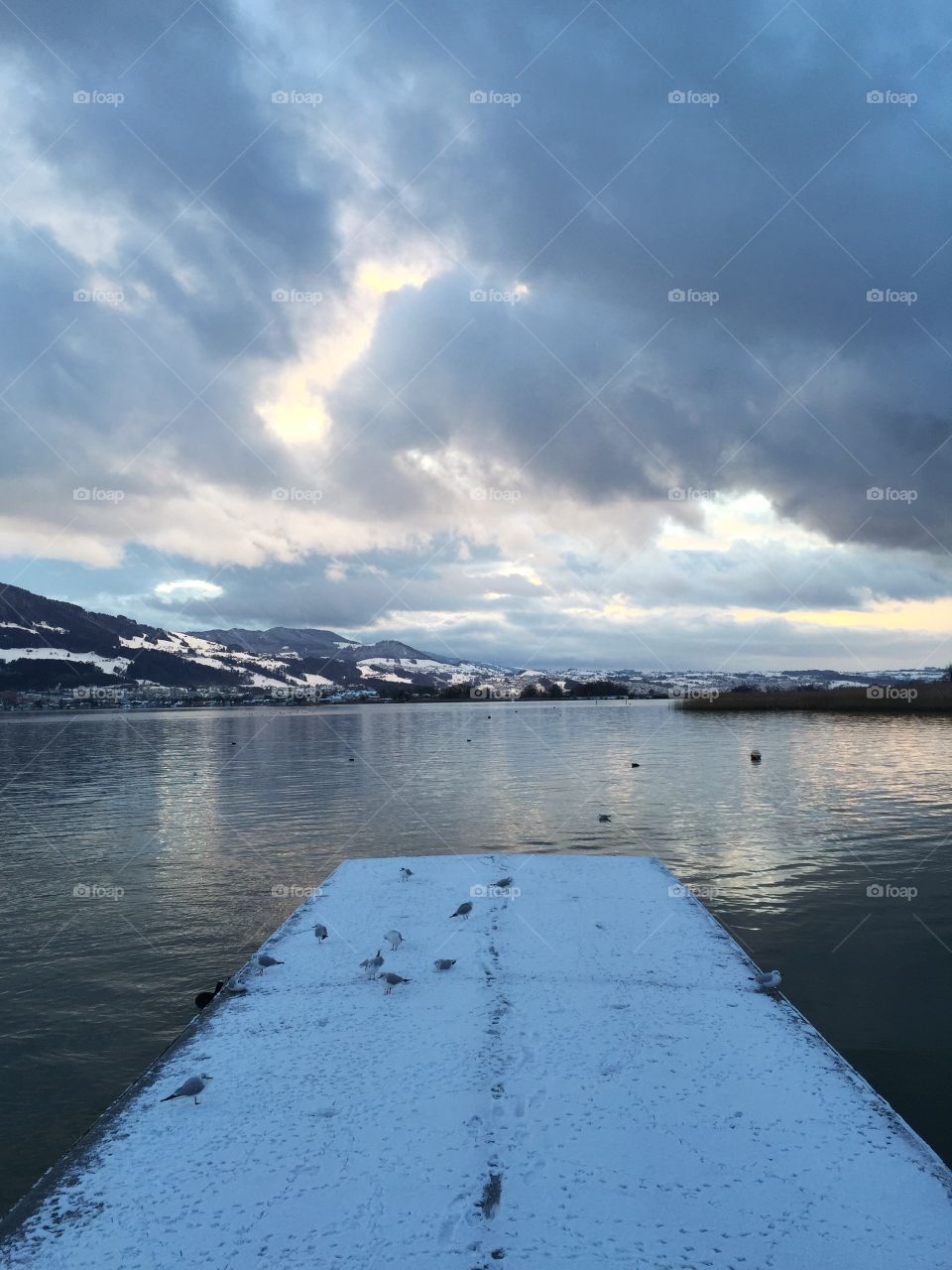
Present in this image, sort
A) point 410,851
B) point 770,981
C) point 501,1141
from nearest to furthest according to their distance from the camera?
point 501,1141, point 770,981, point 410,851

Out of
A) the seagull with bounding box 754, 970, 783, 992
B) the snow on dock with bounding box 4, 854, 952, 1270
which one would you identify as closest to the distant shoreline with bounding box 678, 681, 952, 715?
the seagull with bounding box 754, 970, 783, 992

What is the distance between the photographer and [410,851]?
27078 millimetres

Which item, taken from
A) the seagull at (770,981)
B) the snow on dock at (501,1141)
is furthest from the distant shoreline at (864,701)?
the snow on dock at (501,1141)

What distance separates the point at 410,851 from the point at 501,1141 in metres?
19.2

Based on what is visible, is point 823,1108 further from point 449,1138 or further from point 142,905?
point 142,905

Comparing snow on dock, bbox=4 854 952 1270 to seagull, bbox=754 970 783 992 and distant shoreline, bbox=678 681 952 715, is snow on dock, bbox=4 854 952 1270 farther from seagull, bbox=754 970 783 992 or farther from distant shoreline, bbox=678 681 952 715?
distant shoreline, bbox=678 681 952 715

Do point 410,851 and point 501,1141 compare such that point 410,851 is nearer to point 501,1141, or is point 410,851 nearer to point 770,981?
point 770,981

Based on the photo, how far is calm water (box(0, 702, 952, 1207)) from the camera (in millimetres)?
12367

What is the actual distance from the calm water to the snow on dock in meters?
2.05

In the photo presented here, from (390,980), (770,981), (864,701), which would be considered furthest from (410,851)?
(864,701)

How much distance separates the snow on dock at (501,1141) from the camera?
6.72 meters

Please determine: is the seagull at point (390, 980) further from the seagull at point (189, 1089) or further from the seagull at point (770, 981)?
the seagull at point (770, 981)

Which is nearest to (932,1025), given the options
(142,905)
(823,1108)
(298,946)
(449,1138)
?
(823,1108)

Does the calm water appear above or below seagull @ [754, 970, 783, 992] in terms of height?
below
